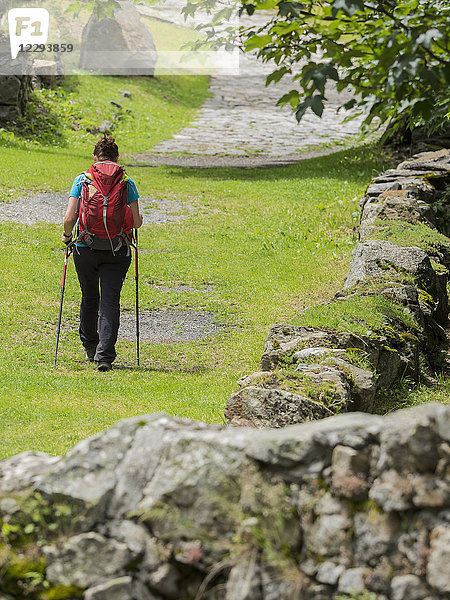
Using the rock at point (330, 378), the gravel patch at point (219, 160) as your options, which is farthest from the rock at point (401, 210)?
the gravel patch at point (219, 160)

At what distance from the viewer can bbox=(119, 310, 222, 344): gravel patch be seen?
944 cm

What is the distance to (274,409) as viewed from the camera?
16.9ft

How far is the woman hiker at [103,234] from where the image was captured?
7.55 meters

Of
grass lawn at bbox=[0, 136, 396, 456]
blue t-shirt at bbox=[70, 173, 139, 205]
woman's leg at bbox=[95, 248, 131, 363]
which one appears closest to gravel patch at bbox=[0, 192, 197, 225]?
grass lawn at bbox=[0, 136, 396, 456]

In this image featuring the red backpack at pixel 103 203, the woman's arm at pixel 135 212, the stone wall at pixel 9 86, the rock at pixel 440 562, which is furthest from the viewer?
the stone wall at pixel 9 86

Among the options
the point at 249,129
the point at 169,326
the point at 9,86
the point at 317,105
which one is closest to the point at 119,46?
the point at 249,129

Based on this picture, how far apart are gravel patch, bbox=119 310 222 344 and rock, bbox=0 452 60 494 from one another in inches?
236

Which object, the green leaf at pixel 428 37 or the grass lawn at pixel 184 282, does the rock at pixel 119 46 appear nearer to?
the grass lawn at pixel 184 282

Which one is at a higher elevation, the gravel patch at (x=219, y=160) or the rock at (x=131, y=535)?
the rock at (x=131, y=535)

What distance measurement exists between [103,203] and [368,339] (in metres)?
2.71

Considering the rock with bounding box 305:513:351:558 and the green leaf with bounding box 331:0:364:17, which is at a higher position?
the green leaf with bounding box 331:0:364:17

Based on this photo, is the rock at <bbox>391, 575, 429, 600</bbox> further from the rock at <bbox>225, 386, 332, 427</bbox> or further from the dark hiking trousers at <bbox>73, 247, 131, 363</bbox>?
the dark hiking trousers at <bbox>73, 247, 131, 363</bbox>

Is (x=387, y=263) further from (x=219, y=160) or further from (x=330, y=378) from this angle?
(x=219, y=160)

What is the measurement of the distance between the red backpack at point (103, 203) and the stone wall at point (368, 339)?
6.22ft
